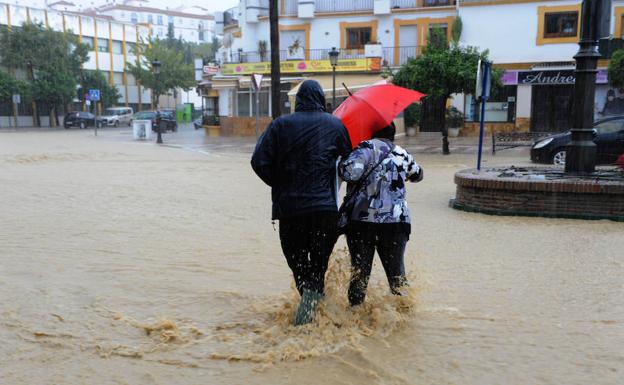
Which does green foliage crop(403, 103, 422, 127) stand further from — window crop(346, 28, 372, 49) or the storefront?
window crop(346, 28, 372, 49)

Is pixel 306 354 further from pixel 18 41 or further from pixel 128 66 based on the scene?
pixel 128 66

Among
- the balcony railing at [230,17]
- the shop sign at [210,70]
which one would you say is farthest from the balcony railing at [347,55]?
the balcony railing at [230,17]

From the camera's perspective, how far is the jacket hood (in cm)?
399

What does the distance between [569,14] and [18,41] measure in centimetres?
3983

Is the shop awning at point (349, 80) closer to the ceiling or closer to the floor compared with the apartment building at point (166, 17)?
closer to the floor

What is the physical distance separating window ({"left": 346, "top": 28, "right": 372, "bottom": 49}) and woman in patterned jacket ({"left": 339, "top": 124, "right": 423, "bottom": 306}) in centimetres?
3079

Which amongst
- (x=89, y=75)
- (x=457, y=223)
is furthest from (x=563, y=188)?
(x=89, y=75)

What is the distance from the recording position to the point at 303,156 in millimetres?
3934

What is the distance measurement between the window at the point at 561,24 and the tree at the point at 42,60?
37.2m

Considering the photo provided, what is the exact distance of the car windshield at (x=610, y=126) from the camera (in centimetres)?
1428

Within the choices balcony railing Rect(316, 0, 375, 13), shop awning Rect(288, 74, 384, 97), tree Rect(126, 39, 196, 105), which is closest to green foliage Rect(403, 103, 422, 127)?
shop awning Rect(288, 74, 384, 97)

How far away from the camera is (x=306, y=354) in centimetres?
386

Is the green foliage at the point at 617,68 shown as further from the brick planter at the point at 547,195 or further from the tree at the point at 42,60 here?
the tree at the point at 42,60

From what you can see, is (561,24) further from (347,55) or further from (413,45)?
(347,55)
